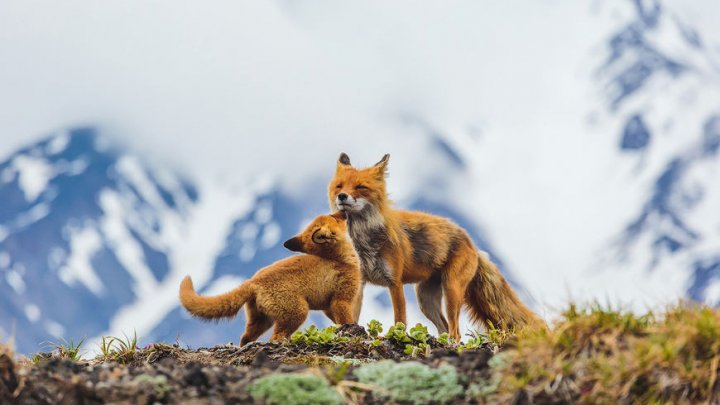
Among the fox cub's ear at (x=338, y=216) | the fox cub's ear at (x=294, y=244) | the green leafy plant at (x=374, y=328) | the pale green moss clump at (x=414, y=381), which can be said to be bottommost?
the pale green moss clump at (x=414, y=381)

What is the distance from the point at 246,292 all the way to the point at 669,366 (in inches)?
173

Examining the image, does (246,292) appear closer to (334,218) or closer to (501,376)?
(334,218)

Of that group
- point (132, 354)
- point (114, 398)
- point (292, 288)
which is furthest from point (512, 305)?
point (114, 398)

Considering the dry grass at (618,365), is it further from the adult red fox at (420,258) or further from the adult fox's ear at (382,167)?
the adult fox's ear at (382,167)

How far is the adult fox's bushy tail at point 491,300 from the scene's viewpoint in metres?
10.7

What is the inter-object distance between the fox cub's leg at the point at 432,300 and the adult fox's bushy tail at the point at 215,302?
2.86 m

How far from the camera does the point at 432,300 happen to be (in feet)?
34.1

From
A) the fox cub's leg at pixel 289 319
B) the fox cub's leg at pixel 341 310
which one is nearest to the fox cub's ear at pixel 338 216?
the fox cub's leg at pixel 341 310

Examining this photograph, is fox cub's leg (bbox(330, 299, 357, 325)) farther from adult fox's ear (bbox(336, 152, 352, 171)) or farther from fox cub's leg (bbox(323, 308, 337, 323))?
adult fox's ear (bbox(336, 152, 352, 171))

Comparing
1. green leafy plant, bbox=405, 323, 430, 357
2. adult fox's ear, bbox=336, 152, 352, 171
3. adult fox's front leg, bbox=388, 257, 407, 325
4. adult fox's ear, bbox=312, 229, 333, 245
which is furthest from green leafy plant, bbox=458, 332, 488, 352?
adult fox's ear, bbox=336, 152, 352, 171

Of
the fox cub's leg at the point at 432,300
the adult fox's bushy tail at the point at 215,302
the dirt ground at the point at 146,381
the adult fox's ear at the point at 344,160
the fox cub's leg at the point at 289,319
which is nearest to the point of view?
the dirt ground at the point at 146,381

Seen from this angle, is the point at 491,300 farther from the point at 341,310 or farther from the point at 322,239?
the point at 322,239

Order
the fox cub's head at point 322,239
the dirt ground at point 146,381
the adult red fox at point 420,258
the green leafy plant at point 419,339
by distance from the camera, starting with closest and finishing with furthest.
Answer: the dirt ground at point 146,381 → the green leafy plant at point 419,339 → the fox cub's head at point 322,239 → the adult red fox at point 420,258

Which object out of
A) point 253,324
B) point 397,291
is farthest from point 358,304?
point 253,324
